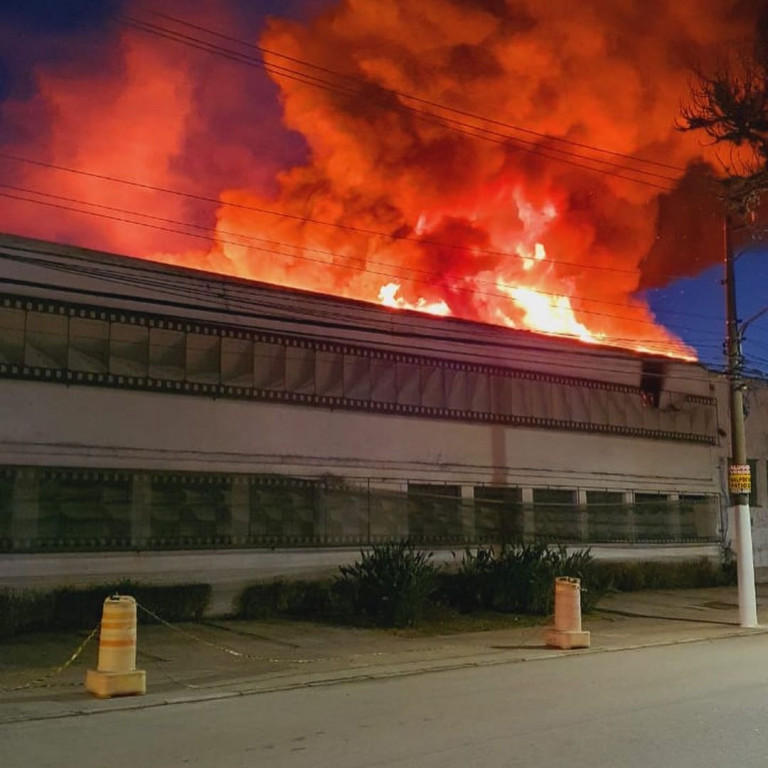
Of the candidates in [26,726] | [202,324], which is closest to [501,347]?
[202,324]

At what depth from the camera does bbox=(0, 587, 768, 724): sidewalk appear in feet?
31.7

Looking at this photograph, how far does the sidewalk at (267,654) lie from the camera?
31.7 ft

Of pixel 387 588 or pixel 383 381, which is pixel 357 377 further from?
pixel 387 588

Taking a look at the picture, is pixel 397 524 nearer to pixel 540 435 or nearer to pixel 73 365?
pixel 540 435

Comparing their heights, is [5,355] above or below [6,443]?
above

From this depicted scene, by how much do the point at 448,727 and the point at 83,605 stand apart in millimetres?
8579

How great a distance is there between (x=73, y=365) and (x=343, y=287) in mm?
8744

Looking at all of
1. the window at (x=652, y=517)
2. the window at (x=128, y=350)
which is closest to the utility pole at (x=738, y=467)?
the window at (x=652, y=517)

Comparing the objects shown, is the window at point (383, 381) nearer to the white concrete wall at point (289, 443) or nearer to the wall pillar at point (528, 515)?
the white concrete wall at point (289, 443)

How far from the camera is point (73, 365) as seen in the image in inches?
599

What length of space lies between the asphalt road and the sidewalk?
50cm

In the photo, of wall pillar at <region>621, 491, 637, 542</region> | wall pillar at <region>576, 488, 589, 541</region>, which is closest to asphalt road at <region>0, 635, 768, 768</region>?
wall pillar at <region>576, 488, 589, 541</region>

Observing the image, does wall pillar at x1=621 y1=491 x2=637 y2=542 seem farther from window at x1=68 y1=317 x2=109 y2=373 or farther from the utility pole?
window at x1=68 y1=317 x2=109 y2=373

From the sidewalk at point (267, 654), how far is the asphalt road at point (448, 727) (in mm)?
505
